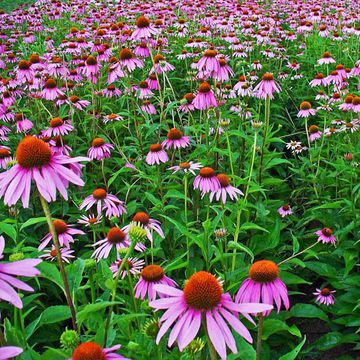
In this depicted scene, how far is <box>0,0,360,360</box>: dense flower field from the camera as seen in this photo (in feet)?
3.72

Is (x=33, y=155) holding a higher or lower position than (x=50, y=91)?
higher

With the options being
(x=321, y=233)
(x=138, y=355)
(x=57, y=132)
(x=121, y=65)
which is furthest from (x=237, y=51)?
(x=138, y=355)

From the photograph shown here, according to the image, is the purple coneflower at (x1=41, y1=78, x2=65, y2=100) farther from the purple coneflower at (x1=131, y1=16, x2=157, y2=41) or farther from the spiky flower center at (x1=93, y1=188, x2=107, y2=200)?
the spiky flower center at (x1=93, y1=188, x2=107, y2=200)

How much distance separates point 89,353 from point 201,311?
0.73 ft

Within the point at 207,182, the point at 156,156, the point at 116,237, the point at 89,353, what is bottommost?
the point at 156,156

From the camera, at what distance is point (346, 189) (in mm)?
2664

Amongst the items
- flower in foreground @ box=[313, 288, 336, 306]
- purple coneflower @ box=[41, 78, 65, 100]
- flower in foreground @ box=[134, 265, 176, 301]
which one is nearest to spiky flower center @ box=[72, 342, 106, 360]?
flower in foreground @ box=[134, 265, 176, 301]

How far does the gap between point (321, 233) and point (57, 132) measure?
165cm

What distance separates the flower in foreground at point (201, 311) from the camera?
921 mm

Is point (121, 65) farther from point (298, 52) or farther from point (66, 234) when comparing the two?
point (298, 52)

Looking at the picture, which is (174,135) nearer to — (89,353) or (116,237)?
(116,237)

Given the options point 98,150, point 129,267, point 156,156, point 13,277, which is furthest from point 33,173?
point 98,150

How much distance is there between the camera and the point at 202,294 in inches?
38.0

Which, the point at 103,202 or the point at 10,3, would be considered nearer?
the point at 103,202
